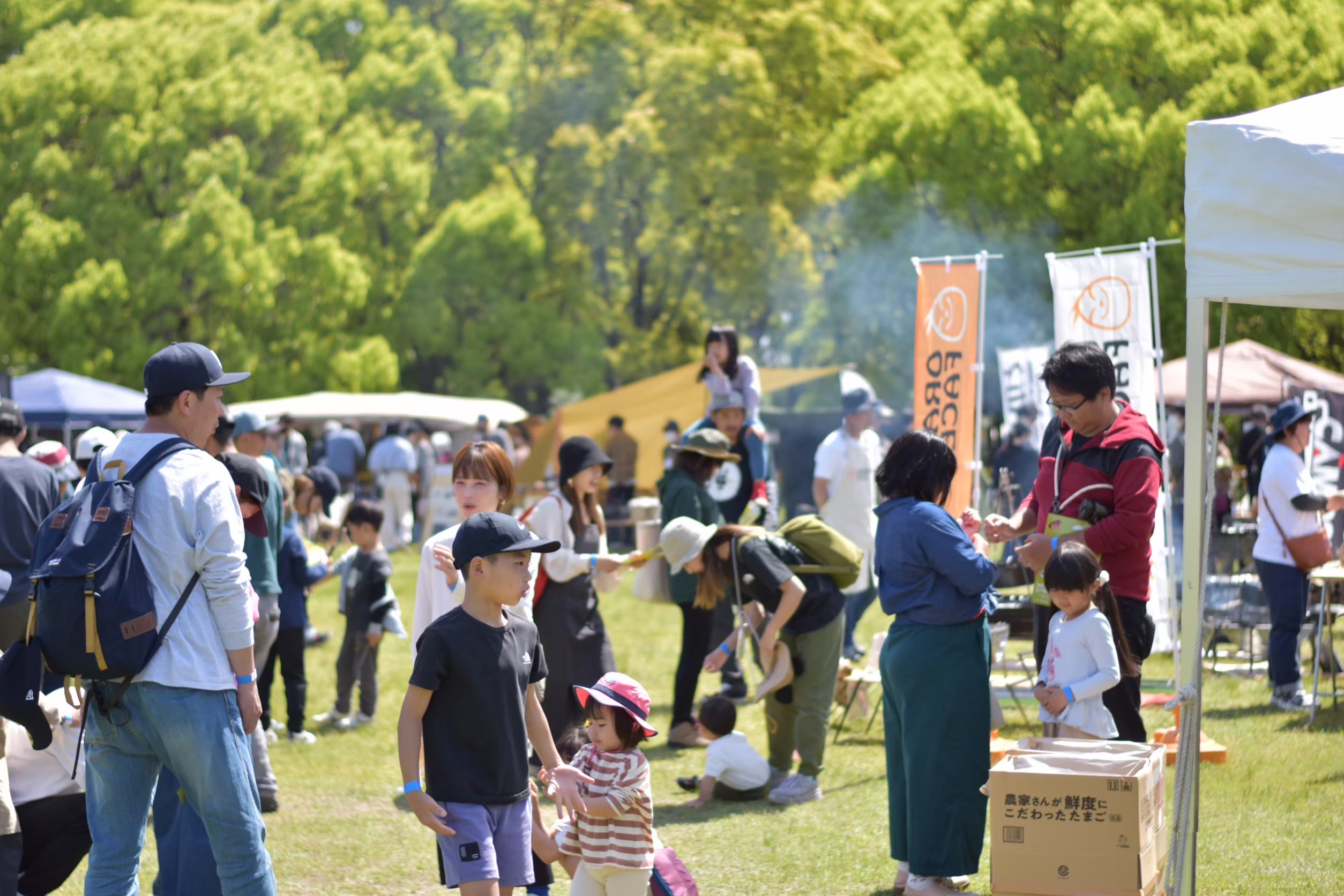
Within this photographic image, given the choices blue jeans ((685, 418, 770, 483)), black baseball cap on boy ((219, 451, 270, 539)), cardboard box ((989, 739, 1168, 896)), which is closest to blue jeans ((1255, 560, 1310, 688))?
blue jeans ((685, 418, 770, 483))

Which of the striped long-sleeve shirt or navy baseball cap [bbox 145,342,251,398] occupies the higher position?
navy baseball cap [bbox 145,342,251,398]

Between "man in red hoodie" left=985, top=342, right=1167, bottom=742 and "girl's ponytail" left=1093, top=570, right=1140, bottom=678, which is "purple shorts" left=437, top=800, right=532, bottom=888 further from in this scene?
"girl's ponytail" left=1093, top=570, right=1140, bottom=678

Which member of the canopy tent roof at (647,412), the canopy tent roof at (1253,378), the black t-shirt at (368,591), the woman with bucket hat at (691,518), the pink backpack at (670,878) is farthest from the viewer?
the canopy tent roof at (647,412)

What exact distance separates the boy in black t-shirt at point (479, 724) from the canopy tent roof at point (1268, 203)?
6.63ft

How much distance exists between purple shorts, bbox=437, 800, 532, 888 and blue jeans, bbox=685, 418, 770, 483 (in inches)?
197

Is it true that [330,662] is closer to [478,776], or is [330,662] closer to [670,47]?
[478,776]

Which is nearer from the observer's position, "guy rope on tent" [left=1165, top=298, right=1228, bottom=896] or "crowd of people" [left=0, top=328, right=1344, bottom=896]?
"crowd of people" [left=0, top=328, right=1344, bottom=896]

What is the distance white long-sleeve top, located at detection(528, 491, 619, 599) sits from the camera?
6.43 meters

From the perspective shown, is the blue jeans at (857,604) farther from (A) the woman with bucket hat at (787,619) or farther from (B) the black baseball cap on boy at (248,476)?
(B) the black baseball cap on boy at (248,476)

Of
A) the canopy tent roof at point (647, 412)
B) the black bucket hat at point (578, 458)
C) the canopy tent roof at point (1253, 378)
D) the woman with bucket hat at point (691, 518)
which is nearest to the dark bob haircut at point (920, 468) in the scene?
the black bucket hat at point (578, 458)

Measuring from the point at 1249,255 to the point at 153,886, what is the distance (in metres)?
4.13

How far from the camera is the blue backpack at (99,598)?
3.61 m

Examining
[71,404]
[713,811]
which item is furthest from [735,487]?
[71,404]

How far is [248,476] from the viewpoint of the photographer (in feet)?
20.3
